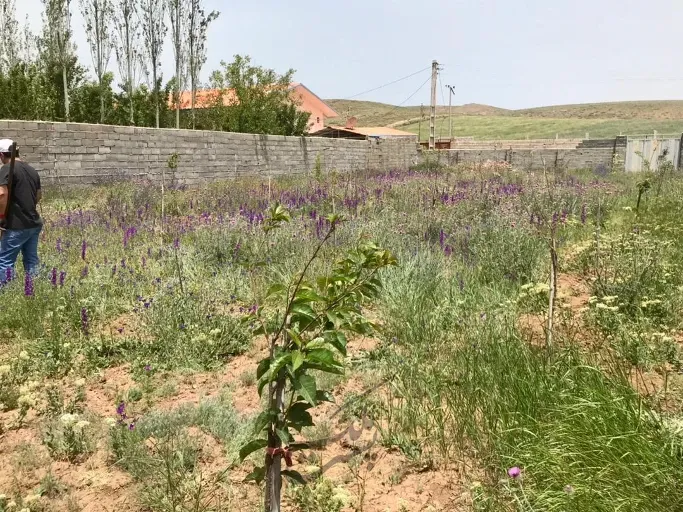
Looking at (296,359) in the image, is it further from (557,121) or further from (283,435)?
(557,121)

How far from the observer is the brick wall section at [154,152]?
1121 cm

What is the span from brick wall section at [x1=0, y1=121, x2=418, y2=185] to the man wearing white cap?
5737 millimetres

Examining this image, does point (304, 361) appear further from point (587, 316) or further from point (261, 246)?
point (261, 246)

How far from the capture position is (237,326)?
159 inches

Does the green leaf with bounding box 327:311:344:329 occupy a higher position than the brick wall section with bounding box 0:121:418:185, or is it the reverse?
the brick wall section with bounding box 0:121:418:185

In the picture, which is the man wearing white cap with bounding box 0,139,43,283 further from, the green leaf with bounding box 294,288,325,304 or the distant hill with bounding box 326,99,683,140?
the distant hill with bounding box 326,99,683,140

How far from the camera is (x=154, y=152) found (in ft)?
46.1

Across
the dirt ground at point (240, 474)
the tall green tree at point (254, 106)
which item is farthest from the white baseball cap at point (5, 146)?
the tall green tree at point (254, 106)

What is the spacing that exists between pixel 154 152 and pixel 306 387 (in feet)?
45.6

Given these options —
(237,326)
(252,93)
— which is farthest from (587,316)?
(252,93)

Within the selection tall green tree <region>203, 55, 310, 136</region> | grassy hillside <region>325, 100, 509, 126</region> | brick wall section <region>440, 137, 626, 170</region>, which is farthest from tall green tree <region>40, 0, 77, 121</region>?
grassy hillside <region>325, 100, 509, 126</region>

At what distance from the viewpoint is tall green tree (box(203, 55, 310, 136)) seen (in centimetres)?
2461

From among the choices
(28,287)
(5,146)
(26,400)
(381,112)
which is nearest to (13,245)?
(5,146)

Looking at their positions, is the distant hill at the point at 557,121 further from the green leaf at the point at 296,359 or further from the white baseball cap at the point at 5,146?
the green leaf at the point at 296,359
